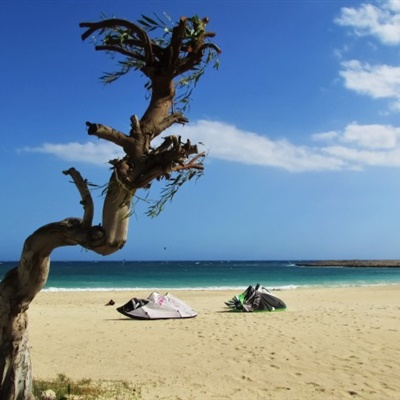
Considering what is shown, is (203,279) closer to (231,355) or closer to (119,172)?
(231,355)

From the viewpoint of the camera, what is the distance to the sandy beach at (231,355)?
753 cm

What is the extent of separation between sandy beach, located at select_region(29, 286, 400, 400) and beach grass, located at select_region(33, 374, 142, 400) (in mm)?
244

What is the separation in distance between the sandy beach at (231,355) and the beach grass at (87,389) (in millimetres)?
244

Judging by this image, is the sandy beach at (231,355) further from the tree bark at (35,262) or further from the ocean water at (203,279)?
the ocean water at (203,279)

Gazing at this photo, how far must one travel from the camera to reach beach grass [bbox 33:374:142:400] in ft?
21.5

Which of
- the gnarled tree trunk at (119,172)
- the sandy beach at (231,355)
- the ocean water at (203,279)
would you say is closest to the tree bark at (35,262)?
the gnarled tree trunk at (119,172)

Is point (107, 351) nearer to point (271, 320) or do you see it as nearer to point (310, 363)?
point (310, 363)

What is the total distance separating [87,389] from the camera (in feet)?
22.4

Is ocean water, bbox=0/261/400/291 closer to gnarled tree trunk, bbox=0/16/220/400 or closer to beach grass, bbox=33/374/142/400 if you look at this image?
beach grass, bbox=33/374/142/400

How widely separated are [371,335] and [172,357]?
17.2ft

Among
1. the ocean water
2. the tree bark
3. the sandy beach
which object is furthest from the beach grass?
the ocean water

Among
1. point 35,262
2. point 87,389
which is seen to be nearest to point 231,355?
point 87,389

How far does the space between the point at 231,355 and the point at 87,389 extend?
11.9 ft

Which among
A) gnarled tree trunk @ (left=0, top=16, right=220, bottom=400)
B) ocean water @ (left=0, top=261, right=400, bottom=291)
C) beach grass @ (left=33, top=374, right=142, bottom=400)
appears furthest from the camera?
ocean water @ (left=0, top=261, right=400, bottom=291)
